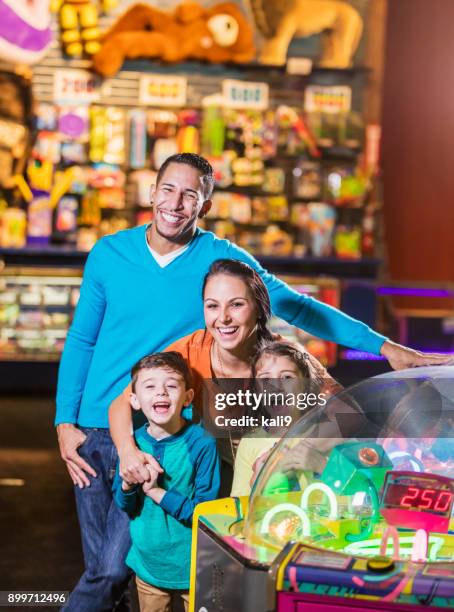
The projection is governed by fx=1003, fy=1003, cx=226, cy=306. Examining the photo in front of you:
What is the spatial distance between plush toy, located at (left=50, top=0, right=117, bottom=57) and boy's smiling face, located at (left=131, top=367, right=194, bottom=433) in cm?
554

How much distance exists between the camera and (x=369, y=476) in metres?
2.31

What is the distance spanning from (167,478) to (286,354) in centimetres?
44

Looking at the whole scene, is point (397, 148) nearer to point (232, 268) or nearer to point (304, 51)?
point (304, 51)

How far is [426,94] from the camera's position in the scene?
9.05 meters

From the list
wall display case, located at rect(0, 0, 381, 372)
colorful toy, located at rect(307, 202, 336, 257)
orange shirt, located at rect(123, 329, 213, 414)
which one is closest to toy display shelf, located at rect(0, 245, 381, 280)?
wall display case, located at rect(0, 0, 381, 372)

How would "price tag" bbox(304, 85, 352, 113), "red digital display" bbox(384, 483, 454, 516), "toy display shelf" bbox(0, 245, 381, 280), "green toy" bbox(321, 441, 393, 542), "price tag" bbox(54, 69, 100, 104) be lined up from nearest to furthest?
"red digital display" bbox(384, 483, 454, 516)
"green toy" bbox(321, 441, 393, 542)
"toy display shelf" bbox(0, 245, 381, 280)
"price tag" bbox(54, 69, 100, 104)
"price tag" bbox(304, 85, 352, 113)

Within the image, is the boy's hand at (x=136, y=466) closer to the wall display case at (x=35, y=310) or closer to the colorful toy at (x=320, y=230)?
the wall display case at (x=35, y=310)

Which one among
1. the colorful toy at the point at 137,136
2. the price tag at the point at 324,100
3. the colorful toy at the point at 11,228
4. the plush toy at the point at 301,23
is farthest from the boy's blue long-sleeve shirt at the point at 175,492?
the plush toy at the point at 301,23

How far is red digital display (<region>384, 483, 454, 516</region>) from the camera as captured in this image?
214cm

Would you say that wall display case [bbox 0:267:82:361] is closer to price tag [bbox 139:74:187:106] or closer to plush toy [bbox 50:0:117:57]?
price tag [bbox 139:74:187:106]

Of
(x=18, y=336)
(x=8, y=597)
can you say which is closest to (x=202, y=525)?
(x=8, y=597)

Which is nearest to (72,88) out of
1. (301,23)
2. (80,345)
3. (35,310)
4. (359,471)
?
(35,310)

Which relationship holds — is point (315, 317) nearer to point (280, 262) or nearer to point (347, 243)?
point (280, 262)

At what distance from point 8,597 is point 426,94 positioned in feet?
22.4
